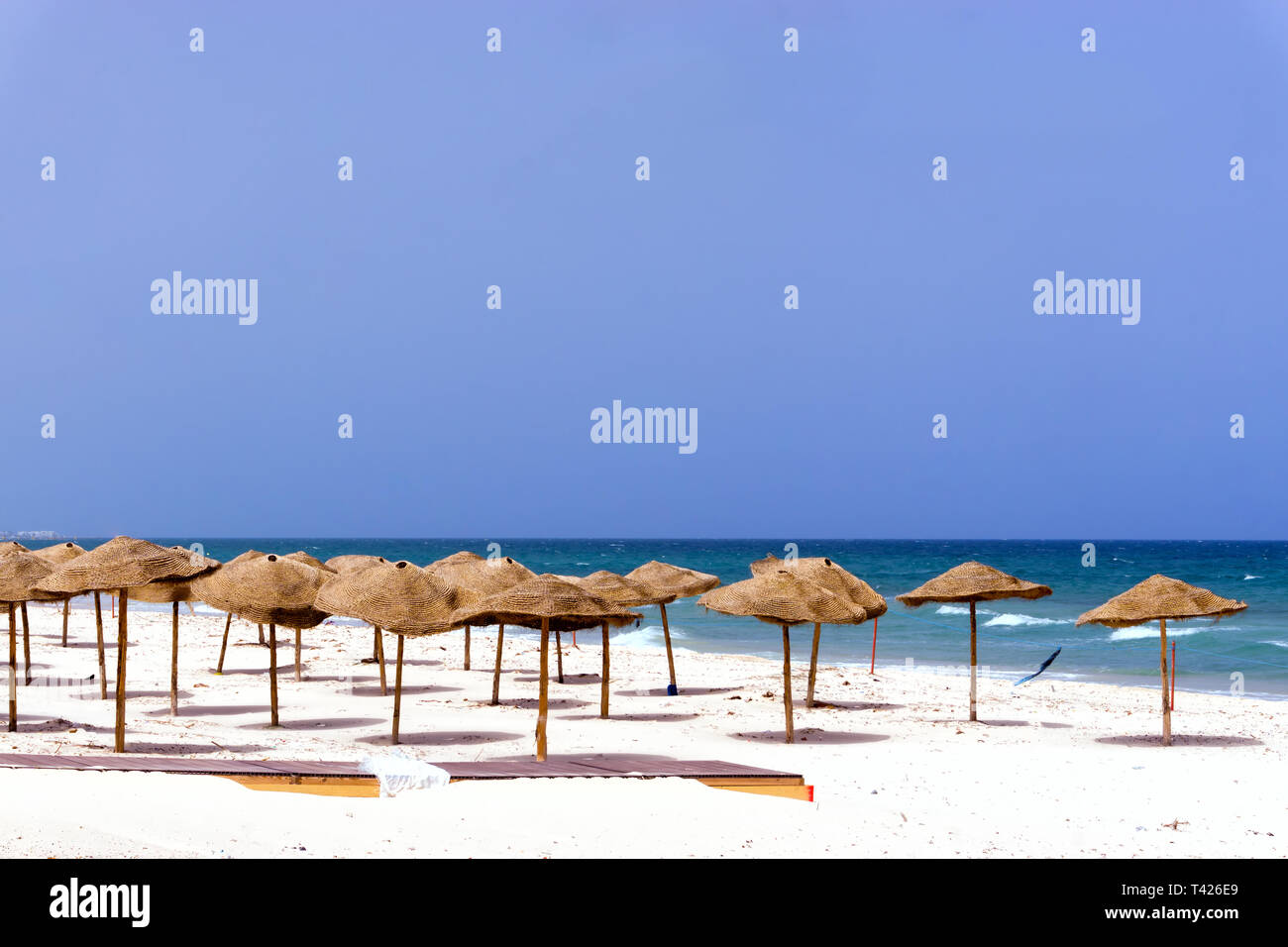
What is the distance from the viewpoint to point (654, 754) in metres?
14.7

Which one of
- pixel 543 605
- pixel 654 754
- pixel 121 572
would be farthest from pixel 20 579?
pixel 654 754

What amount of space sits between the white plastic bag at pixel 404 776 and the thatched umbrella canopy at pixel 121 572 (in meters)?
3.49

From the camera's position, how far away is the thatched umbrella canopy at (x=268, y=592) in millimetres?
14469

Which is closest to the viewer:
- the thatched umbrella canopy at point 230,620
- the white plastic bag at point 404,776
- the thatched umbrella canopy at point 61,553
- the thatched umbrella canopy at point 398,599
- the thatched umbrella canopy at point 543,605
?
the white plastic bag at point 404,776

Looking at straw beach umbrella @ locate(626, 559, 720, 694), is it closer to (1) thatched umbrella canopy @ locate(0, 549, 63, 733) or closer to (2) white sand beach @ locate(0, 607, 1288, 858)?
(2) white sand beach @ locate(0, 607, 1288, 858)

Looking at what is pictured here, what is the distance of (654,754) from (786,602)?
2580 millimetres

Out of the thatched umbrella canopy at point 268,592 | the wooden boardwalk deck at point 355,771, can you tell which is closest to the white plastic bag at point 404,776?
the wooden boardwalk deck at point 355,771

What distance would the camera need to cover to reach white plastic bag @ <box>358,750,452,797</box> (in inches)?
388

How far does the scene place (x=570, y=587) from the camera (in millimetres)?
12609

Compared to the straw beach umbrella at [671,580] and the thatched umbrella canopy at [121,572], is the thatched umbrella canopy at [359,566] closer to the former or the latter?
the straw beach umbrella at [671,580]
